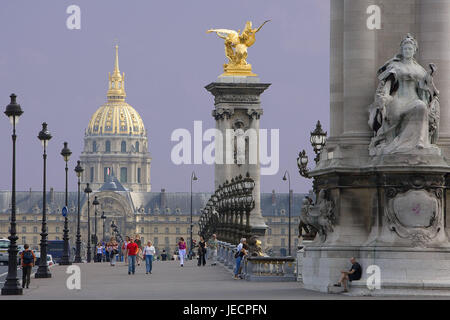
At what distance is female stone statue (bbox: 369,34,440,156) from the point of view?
110 ft

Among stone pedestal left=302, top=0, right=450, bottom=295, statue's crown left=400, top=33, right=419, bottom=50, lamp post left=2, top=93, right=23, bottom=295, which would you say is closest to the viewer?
stone pedestal left=302, top=0, right=450, bottom=295

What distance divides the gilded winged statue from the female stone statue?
275ft

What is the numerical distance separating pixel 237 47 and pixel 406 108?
285ft

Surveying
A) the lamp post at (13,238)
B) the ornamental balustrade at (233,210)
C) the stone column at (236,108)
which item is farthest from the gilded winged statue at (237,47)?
the lamp post at (13,238)

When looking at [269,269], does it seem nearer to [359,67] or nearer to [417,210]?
[359,67]

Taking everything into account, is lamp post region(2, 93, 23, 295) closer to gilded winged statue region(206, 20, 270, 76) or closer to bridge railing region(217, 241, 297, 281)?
bridge railing region(217, 241, 297, 281)

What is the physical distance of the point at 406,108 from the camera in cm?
3366

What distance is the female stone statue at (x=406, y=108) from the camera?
1318 inches

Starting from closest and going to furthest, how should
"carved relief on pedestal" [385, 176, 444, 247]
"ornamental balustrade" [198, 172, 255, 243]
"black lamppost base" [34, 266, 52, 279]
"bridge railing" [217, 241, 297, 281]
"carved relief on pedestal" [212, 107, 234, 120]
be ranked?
"carved relief on pedestal" [385, 176, 444, 247], "bridge railing" [217, 241, 297, 281], "black lamppost base" [34, 266, 52, 279], "ornamental balustrade" [198, 172, 255, 243], "carved relief on pedestal" [212, 107, 234, 120]

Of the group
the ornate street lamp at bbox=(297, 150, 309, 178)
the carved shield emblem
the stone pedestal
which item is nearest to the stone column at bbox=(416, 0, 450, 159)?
the stone pedestal

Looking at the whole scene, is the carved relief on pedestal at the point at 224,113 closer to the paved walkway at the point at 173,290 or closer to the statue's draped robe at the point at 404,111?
the paved walkway at the point at 173,290

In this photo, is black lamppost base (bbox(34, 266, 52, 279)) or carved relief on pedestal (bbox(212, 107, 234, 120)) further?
carved relief on pedestal (bbox(212, 107, 234, 120))

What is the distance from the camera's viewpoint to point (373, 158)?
112 ft

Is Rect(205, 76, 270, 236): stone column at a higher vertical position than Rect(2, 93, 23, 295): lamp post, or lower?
higher
